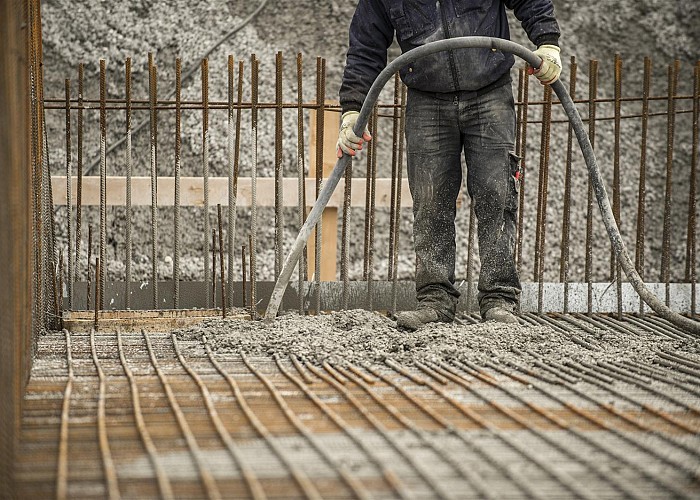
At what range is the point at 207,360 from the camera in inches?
127

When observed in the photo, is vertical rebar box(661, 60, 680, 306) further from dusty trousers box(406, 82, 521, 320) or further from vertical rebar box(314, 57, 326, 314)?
vertical rebar box(314, 57, 326, 314)

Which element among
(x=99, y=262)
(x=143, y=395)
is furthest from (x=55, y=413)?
(x=99, y=262)

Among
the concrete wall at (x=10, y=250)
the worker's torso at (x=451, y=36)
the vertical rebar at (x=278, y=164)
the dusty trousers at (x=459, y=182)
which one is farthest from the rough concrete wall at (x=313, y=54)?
the concrete wall at (x=10, y=250)

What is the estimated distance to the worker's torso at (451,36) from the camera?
12.8ft

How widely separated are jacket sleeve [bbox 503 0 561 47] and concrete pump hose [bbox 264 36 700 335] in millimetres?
229

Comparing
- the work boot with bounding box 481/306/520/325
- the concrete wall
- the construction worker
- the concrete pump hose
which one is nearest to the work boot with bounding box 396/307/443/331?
the construction worker

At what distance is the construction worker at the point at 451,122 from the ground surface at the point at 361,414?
43cm

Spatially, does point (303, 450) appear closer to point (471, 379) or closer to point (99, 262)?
point (471, 379)

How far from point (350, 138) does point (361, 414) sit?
5.96 ft

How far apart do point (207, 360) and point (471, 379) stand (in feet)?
3.07

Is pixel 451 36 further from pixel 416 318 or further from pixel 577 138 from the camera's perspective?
pixel 416 318

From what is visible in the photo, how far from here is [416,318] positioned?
13.1 feet

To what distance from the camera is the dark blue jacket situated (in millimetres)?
3914

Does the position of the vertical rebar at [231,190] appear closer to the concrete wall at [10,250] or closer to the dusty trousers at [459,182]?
the dusty trousers at [459,182]
